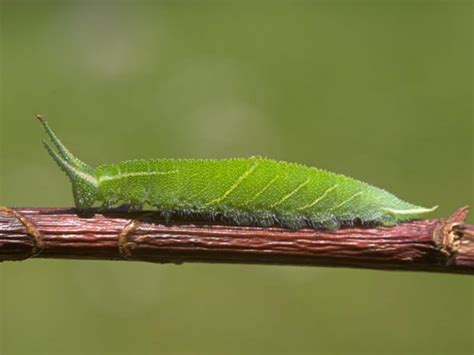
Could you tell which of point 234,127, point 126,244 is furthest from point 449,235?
point 234,127

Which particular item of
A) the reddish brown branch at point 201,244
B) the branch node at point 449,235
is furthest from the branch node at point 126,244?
the branch node at point 449,235

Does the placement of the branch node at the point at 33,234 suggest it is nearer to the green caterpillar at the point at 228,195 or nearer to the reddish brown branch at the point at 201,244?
the reddish brown branch at the point at 201,244

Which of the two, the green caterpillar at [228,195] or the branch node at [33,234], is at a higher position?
the green caterpillar at [228,195]

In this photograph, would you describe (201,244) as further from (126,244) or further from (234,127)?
(234,127)

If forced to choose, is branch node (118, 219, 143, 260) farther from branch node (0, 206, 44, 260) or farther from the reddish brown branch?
branch node (0, 206, 44, 260)

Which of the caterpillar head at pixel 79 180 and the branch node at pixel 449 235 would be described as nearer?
the branch node at pixel 449 235

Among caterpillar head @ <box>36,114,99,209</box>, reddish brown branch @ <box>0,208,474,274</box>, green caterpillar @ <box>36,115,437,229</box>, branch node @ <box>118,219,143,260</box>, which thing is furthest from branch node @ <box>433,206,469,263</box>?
caterpillar head @ <box>36,114,99,209</box>
